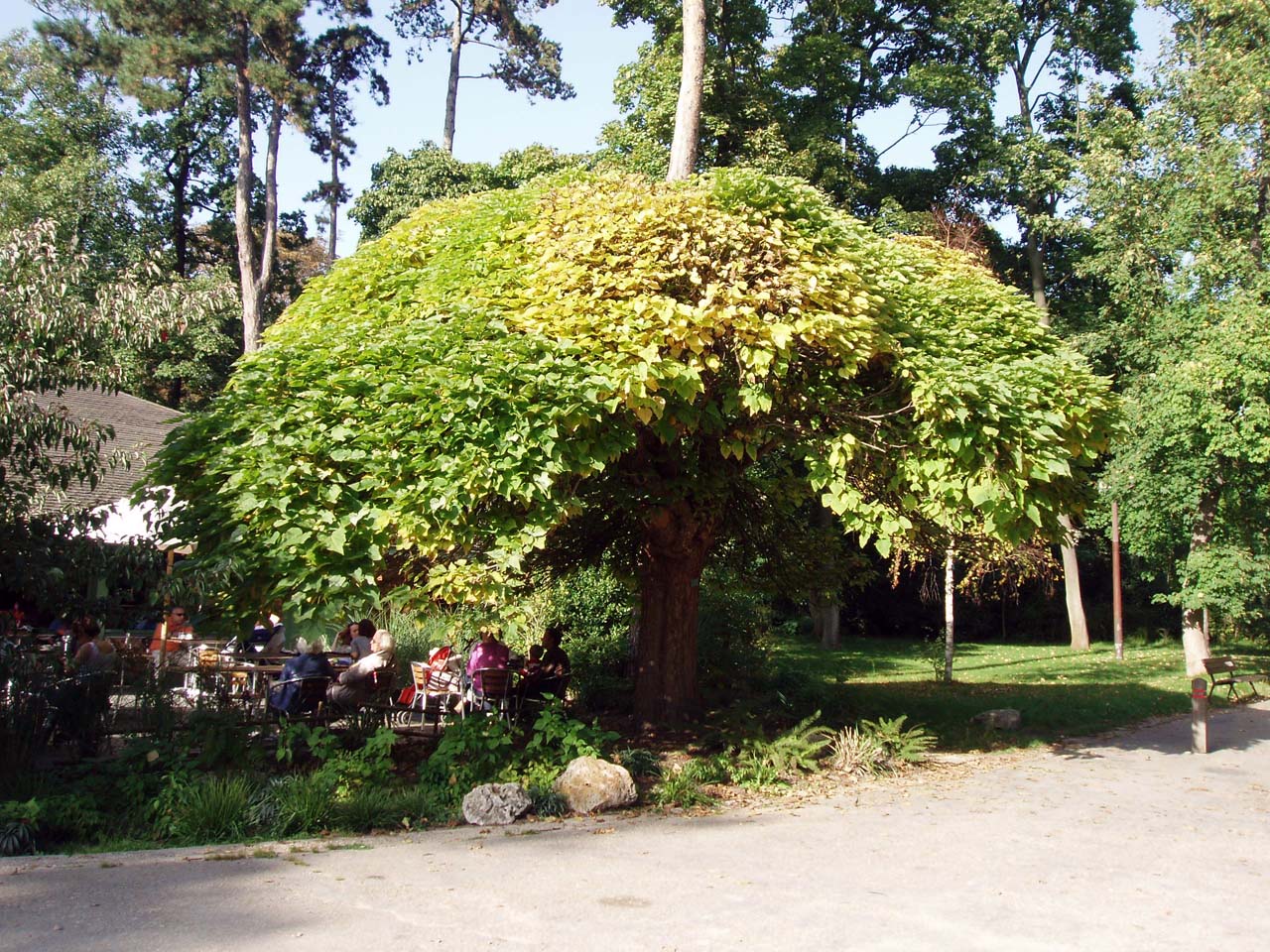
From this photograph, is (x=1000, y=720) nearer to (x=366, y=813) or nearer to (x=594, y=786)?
(x=594, y=786)

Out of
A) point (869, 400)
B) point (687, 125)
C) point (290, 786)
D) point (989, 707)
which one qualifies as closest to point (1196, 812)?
point (869, 400)

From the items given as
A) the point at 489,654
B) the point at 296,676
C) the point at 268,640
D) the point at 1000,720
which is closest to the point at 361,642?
the point at 489,654

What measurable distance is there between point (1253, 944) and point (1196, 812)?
3.84 meters

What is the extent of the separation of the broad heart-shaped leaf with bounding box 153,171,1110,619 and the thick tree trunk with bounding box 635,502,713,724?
984 mm

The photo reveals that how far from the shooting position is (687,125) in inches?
542

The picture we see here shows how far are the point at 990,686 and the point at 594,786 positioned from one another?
12.4 metres

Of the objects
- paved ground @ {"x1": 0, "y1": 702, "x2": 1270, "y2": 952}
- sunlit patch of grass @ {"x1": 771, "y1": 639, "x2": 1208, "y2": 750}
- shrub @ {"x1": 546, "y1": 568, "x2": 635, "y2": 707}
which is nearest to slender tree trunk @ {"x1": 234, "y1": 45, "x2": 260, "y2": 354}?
shrub @ {"x1": 546, "y1": 568, "x2": 635, "y2": 707}

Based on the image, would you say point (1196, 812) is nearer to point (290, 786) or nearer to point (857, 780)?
point (857, 780)

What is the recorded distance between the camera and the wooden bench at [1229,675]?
1474cm

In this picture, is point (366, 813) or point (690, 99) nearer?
point (366, 813)

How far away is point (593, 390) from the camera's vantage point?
7.90 m

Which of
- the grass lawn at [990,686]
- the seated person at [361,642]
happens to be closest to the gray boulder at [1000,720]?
the grass lawn at [990,686]

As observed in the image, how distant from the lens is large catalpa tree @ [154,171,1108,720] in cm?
775

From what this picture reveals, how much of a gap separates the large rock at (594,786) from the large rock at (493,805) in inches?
17.6
